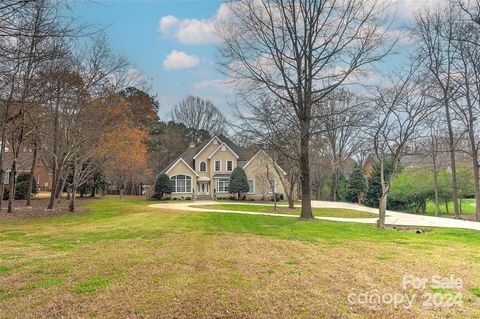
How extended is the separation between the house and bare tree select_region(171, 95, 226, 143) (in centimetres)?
1298

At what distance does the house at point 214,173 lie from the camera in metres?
41.1

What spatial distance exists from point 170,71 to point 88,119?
5.97 metres

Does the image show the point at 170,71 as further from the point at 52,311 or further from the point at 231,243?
the point at 52,311

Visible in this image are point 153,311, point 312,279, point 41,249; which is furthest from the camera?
point 41,249

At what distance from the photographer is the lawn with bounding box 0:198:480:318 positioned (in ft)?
13.7

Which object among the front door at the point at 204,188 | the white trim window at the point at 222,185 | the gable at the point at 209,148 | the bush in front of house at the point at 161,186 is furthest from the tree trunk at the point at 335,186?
the bush in front of house at the point at 161,186

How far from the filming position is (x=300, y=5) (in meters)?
16.4

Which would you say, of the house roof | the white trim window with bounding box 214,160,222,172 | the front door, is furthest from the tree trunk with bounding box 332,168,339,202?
the front door

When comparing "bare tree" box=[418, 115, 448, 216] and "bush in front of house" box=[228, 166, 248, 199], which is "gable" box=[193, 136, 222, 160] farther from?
"bare tree" box=[418, 115, 448, 216]

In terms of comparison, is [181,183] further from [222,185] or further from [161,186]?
[222,185]

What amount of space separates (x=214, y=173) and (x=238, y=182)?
442 cm

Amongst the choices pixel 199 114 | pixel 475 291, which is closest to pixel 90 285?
pixel 475 291

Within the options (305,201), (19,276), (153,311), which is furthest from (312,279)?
(305,201)

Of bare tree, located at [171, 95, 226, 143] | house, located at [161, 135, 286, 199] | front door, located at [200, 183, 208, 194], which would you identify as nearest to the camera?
house, located at [161, 135, 286, 199]
